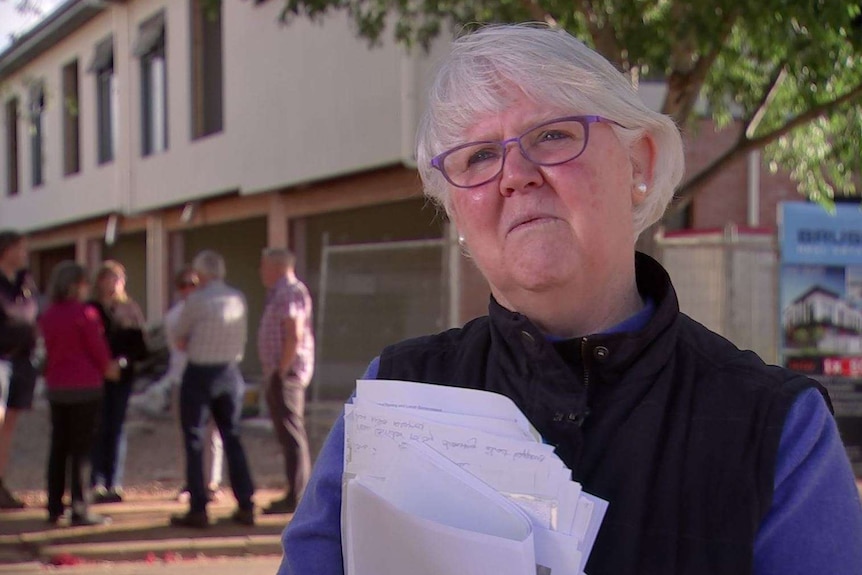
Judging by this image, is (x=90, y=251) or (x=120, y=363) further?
(x=90, y=251)

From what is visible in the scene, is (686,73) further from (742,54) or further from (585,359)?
(585,359)

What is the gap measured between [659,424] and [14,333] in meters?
6.15

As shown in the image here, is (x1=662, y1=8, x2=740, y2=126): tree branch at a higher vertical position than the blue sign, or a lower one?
higher

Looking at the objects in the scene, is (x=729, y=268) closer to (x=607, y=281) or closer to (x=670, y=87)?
(x=670, y=87)

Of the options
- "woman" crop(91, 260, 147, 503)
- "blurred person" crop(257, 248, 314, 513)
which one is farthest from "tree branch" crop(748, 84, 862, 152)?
"woman" crop(91, 260, 147, 503)

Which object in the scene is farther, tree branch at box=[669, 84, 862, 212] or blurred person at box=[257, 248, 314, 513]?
blurred person at box=[257, 248, 314, 513]

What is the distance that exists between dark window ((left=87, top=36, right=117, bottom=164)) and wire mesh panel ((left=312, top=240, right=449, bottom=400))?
11629mm

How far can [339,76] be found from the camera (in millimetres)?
11719

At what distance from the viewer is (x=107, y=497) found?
25.6 feet

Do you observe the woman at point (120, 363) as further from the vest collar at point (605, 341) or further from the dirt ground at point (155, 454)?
the vest collar at point (605, 341)

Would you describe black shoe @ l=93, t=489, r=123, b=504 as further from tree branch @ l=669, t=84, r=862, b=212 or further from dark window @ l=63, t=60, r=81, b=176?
dark window @ l=63, t=60, r=81, b=176

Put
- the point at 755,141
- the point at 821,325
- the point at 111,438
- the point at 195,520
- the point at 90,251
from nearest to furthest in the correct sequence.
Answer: the point at 755,141, the point at 195,520, the point at 111,438, the point at 821,325, the point at 90,251

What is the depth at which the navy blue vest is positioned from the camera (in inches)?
52.7

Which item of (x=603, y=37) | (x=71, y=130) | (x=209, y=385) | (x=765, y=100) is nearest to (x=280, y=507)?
(x=209, y=385)
